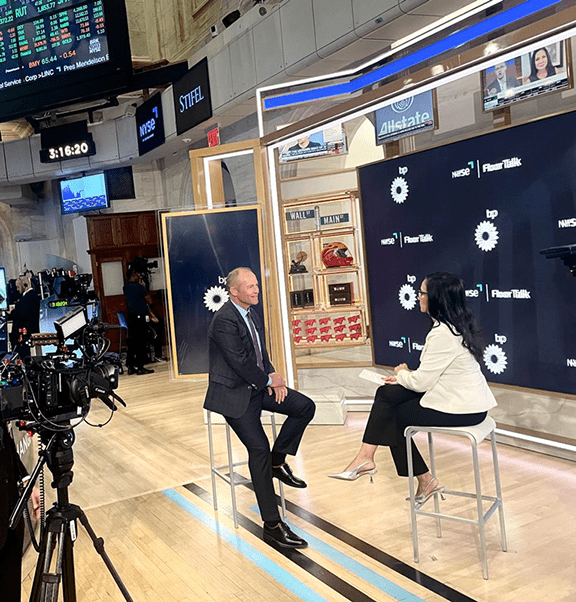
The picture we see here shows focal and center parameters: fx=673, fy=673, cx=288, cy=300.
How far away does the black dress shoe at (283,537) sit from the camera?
11.0 ft

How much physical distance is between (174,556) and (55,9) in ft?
A: 24.0

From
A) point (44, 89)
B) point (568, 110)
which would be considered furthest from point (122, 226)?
point (568, 110)

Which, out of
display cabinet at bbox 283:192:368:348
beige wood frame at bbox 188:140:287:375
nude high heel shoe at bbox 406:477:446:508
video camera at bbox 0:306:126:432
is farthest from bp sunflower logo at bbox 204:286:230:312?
video camera at bbox 0:306:126:432

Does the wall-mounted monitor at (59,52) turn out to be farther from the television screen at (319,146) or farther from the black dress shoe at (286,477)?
the black dress shoe at (286,477)

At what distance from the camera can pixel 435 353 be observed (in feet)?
10.7

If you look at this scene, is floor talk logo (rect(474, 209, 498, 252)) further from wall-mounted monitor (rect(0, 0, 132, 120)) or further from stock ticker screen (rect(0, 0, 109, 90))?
stock ticker screen (rect(0, 0, 109, 90))

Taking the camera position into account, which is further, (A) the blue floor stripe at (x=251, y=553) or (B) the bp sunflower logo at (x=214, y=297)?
(B) the bp sunflower logo at (x=214, y=297)

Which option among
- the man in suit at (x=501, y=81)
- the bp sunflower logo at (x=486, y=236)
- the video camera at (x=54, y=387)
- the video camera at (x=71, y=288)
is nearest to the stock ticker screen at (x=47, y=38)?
the video camera at (x=71, y=288)

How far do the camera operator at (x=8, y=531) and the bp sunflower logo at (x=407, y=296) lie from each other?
12.5 feet

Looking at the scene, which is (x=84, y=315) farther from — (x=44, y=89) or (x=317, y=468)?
(x=44, y=89)

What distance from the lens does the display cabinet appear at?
20.4 feet

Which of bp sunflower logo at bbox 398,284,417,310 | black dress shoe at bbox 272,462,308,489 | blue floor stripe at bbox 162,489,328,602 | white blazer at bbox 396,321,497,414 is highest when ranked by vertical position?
bp sunflower logo at bbox 398,284,417,310

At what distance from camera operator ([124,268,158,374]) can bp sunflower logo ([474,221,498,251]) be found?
5697 millimetres

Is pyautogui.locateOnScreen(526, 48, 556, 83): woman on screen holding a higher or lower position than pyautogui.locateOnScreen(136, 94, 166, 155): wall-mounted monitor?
lower
